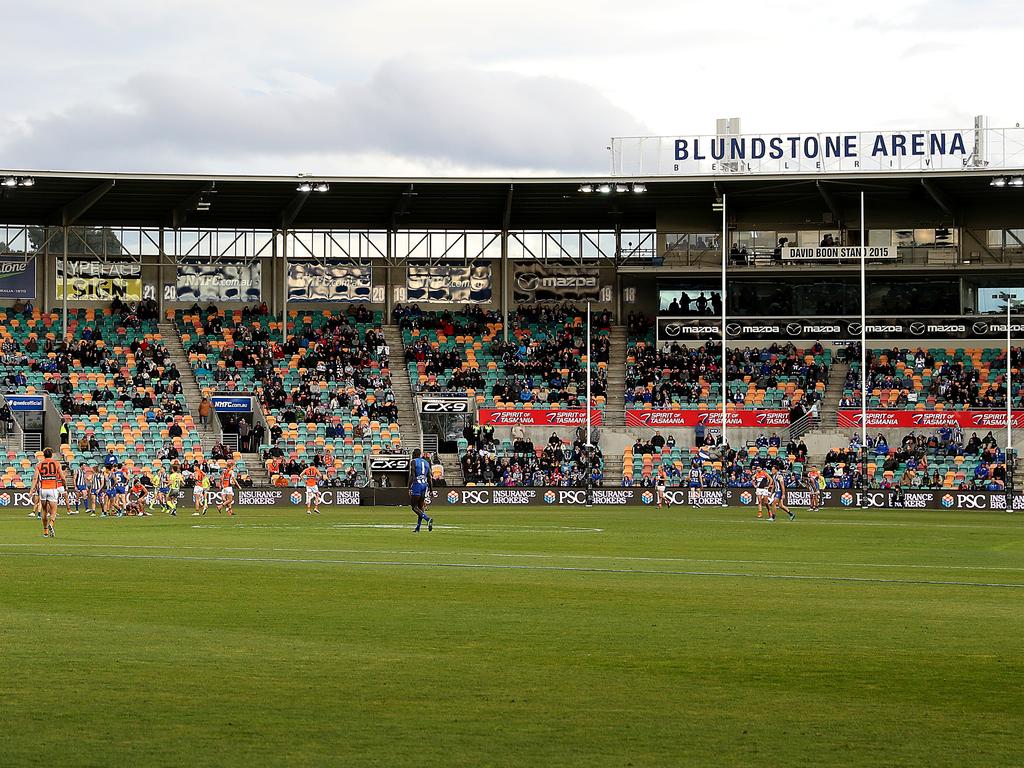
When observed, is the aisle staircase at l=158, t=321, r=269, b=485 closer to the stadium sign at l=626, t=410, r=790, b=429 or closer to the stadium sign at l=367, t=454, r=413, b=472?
the stadium sign at l=367, t=454, r=413, b=472

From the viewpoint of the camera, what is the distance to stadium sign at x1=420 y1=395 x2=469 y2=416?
7212 cm

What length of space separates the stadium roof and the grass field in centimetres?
4860

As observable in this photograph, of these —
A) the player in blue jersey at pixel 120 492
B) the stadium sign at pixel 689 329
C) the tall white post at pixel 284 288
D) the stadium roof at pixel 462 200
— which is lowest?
the player in blue jersey at pixel 120 492

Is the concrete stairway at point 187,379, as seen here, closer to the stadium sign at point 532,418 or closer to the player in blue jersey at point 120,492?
the stadium sign at point 532,418

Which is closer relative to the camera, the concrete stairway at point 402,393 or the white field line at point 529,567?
the white field line at point 529,567

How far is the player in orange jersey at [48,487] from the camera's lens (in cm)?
3209

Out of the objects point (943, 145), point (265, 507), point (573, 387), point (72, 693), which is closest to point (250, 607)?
point (72, 693)

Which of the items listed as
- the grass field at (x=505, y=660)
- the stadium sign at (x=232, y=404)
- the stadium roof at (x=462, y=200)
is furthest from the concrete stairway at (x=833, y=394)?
the grass field at (x=505, y=660)

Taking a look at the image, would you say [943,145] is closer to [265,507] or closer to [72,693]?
[265,507]

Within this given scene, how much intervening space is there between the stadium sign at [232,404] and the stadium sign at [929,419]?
98.0 ft

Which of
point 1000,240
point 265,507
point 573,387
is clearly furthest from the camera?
point 1000,240

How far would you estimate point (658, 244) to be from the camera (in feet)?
265

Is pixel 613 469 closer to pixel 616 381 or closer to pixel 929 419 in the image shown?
pixel 616 381

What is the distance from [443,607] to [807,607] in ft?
15.1
